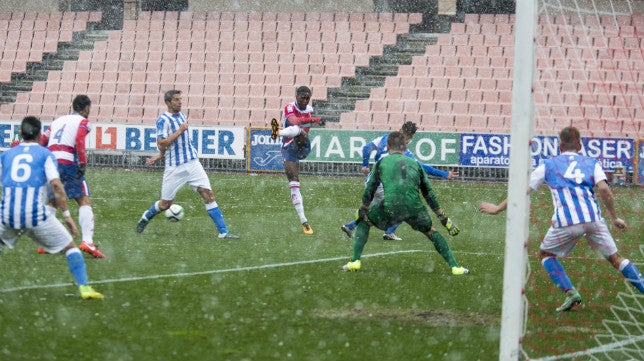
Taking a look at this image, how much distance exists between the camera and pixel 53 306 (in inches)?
336

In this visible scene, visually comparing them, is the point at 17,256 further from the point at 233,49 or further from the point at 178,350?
the point at 233,49

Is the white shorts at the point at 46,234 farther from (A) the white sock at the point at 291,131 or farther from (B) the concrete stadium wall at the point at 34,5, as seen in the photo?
(B) the concrete stadium wall at the point at 34,5

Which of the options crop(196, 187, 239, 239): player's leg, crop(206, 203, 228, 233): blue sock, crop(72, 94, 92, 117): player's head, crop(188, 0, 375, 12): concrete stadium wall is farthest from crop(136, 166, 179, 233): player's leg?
crop(188, 0, 375, 12): concrete stadium wall

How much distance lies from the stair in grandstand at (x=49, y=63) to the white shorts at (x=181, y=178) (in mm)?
19012

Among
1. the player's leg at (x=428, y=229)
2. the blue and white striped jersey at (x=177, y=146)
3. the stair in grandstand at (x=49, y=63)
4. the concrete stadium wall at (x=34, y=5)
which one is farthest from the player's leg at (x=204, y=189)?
the concrete stadium wall at (x=34, y=5)

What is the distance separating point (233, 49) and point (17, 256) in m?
19.6

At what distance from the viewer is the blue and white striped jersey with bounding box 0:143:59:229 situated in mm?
8539

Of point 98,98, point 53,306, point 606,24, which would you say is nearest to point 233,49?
point 98,98

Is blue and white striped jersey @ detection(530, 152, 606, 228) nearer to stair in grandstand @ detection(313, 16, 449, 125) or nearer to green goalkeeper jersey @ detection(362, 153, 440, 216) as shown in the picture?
green goalkeeper jersey @ detection(362, 153, 440, 216)

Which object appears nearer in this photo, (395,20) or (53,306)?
(53,306)

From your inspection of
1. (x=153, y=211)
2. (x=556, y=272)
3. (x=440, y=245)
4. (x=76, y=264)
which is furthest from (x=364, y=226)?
(x=153, y=211)

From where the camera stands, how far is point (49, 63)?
3197cm

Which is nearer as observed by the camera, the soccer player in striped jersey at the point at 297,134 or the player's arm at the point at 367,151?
the player's arm at the point at 367,151

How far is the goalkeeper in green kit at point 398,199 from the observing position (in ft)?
34.4
